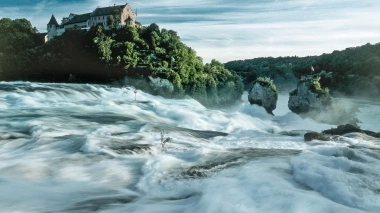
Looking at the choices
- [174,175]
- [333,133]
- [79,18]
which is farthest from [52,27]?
[174,175]

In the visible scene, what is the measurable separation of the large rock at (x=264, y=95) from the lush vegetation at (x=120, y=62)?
404 inches

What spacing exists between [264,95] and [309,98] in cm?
572

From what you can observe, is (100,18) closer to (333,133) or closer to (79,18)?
(79,18)

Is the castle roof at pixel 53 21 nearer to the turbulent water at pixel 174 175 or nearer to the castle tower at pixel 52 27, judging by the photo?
the castle tower at pixel 52 27

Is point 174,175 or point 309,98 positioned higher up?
point 174,175

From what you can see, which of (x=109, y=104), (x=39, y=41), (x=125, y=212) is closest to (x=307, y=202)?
(x=125, y=212)

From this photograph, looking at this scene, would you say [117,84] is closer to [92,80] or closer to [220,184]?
[92,80]

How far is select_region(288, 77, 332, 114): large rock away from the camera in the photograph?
39.5 meters

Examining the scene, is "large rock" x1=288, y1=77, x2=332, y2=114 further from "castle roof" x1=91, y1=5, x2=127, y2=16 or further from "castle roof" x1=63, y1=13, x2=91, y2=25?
"castle roof" x1=63, y1=13, x2=91, y2=25

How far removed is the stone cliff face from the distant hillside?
33378 mm

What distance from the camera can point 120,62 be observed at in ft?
166

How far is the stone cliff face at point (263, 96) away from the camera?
43.6m

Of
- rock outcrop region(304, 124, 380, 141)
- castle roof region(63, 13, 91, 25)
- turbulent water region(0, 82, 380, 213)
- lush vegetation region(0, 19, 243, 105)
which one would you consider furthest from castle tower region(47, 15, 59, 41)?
rock outcrop region(304, 124, 380, 141)

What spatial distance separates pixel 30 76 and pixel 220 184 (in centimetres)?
5387
